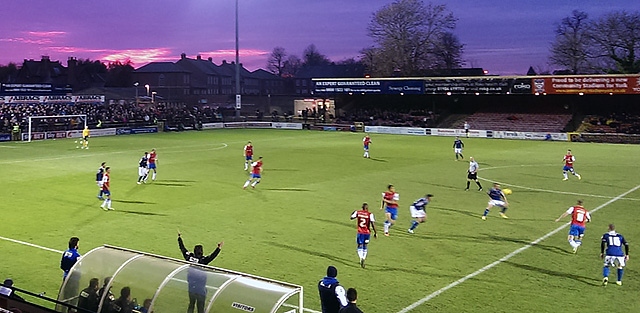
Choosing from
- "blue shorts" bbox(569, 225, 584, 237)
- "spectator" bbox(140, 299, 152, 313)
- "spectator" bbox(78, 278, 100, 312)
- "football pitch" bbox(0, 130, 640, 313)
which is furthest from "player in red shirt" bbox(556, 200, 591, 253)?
"spectator" bbox(78, 278, 100, 312)

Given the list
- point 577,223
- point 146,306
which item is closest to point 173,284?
point 146,306

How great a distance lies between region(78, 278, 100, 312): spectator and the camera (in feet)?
33.4

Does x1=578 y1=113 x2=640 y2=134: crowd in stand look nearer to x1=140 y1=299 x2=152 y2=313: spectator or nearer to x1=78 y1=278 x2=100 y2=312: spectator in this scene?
x1=140 y1=299 x2=152 y2=313: spectator

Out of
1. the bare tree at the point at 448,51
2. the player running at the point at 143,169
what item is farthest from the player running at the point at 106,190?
the bare tree at the point at 448,51

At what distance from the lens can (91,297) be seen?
10.3m

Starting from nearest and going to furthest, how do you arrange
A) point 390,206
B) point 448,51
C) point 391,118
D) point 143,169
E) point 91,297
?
point 91,297
point 390,206
point 143,169
point 391,118
point 448,51

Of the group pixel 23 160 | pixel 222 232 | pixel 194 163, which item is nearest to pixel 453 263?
pixel 222 232

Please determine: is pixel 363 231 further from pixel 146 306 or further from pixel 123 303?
pixel 123 303

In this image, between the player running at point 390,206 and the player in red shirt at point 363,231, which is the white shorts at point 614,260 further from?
the player running at point 390,206

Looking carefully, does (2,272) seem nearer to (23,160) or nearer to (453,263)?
(453,263)

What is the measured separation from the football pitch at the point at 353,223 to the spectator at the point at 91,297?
12.4 ft

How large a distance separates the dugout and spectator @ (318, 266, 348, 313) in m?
1.01

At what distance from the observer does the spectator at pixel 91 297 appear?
1020 cm

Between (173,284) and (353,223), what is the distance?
1185cm
